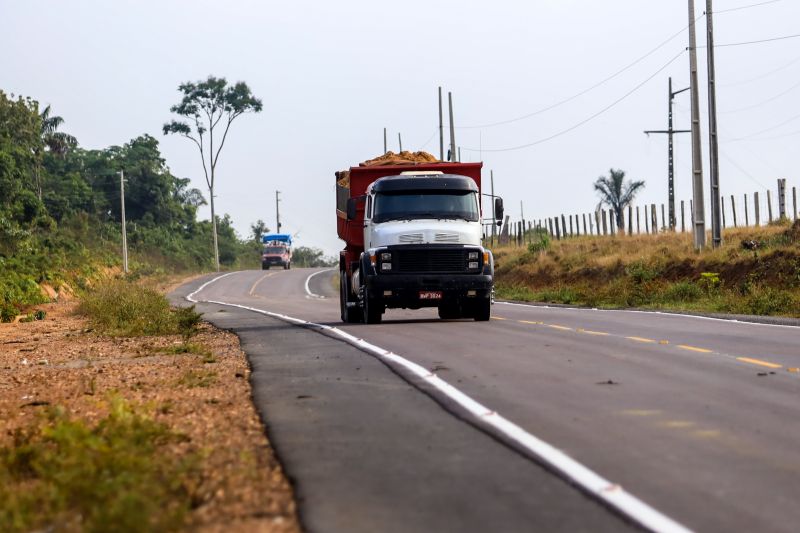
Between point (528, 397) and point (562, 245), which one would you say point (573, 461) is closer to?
point (528, 397)

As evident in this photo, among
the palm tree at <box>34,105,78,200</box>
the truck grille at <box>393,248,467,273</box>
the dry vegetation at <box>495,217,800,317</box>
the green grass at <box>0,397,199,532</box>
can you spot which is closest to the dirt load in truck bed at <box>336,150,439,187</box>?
the truck grille at <box>393,248,467,273</box>

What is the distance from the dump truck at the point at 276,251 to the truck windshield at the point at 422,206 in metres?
76.3

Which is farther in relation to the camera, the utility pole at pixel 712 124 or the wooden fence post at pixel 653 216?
the wooden fence post at pixel 653 216

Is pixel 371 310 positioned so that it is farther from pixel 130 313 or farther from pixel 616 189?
pixel 616 189

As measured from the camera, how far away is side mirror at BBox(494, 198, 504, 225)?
2377 cm

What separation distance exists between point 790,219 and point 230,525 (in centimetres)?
4098

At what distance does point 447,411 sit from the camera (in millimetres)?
9852

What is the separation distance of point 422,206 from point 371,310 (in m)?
2.29

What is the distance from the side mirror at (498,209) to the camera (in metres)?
23.8

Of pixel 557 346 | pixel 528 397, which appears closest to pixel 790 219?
pixel 557 346

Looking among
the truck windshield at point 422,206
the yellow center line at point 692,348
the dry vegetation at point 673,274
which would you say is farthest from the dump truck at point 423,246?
A: the yellow center line at point 692,348

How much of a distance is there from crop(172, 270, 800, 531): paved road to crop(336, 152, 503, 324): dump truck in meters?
5.54

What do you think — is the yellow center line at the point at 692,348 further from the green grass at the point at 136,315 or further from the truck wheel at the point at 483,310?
the green grass at the point at 136,315

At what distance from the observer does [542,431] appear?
872 centimetres
